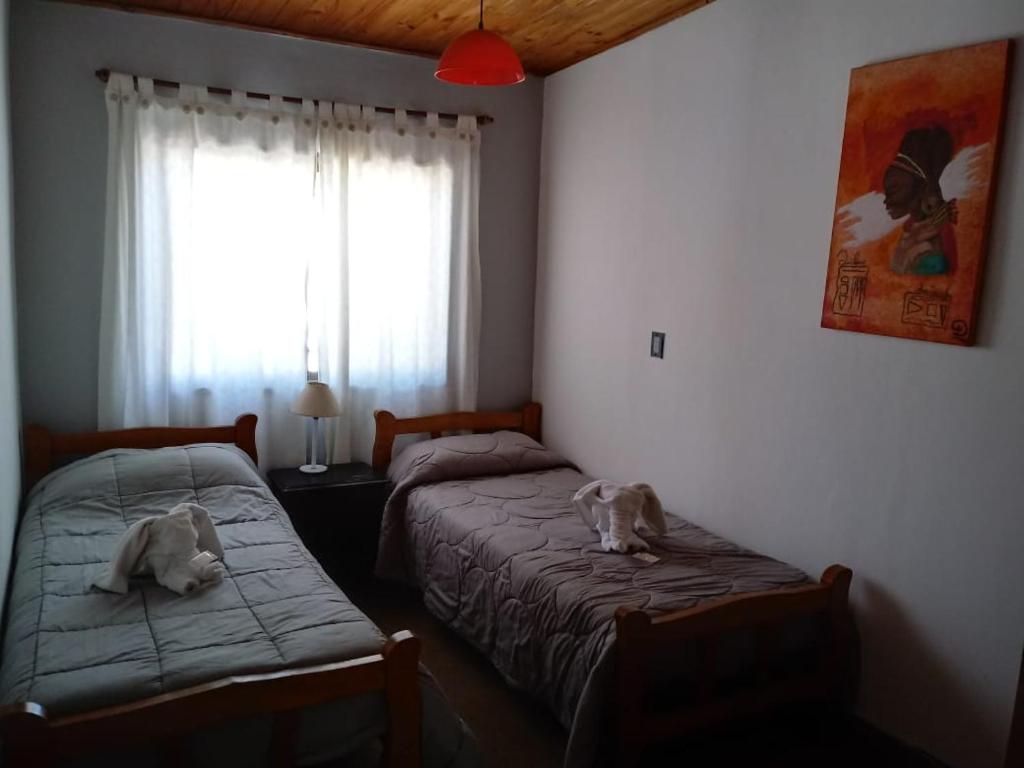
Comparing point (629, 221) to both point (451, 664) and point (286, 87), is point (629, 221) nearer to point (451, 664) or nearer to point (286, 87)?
point (286, 87)

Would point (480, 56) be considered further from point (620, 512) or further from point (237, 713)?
point (237, 713)

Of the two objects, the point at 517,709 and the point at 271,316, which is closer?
the point at 517,709

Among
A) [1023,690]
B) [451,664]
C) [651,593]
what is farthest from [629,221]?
[1023,690]

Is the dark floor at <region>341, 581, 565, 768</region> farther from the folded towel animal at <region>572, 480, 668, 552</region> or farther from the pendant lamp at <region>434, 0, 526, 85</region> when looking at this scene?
the pendant lamp at <region>434, 0, 526, 85</region>

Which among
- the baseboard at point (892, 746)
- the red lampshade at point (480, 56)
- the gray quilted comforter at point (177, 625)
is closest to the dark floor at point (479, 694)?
the gray quilted comforter at point (177, 625)

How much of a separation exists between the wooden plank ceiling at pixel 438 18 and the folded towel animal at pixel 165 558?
2.04 m

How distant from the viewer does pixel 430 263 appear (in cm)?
383

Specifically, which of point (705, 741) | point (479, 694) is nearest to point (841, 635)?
point (705, 741)

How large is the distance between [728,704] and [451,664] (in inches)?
43.8

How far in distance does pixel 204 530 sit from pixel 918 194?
232cm

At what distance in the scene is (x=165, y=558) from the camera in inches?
89.0

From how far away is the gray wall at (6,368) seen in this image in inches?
90.9

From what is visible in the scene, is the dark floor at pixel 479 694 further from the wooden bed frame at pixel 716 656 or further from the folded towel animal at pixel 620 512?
the folded towel animal at pixel 620 512

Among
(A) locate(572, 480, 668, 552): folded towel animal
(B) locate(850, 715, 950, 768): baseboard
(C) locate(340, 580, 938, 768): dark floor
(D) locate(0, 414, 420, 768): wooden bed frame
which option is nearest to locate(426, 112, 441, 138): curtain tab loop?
(A) locate(572, 480, 668, 552): folded towel animal
